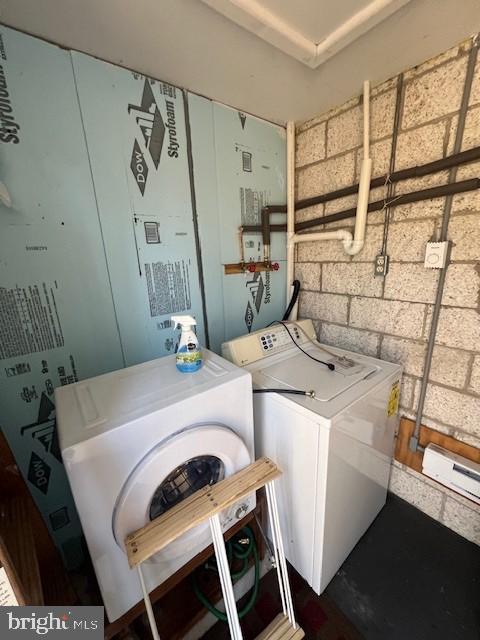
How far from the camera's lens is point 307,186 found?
1721mm

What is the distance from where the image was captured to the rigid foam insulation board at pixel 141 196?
1.09 meters

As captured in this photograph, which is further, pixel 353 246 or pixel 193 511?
pixel 353 246

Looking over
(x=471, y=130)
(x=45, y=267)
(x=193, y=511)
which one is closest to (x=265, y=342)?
(x=193, y=511)

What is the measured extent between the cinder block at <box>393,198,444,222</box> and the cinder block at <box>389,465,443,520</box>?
4.64ft

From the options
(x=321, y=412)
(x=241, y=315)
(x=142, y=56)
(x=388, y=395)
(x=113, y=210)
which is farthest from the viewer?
(x=241, y=315)

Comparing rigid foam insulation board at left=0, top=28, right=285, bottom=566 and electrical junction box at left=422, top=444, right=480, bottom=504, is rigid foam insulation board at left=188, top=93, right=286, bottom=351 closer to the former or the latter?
rigid foam insulation board at left=0, top=28, right=285, bottom=566

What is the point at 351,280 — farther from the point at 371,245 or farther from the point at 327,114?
the point at 327,114

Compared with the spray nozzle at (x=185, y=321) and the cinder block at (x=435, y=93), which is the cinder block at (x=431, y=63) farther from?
the spray nozzle at (x=185, y=321)

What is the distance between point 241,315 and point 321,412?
0.89 metres

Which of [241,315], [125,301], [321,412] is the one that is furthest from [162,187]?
[321,412]

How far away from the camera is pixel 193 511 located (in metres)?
0.79

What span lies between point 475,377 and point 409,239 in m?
0.73

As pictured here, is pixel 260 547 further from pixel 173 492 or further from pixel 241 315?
pixel 241 315

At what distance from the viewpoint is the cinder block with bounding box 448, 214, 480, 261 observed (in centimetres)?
113
